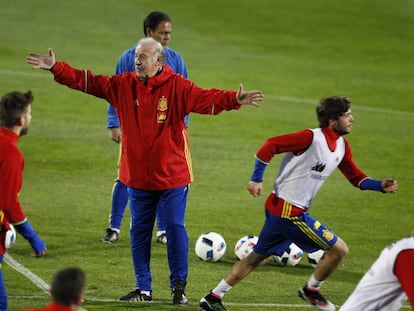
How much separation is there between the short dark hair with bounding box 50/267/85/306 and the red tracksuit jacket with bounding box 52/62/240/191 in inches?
174

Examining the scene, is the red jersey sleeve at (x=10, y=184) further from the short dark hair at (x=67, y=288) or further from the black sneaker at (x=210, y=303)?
the black sneaker at (x=210, y=303)

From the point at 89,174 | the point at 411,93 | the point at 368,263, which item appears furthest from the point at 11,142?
the point at 411,93

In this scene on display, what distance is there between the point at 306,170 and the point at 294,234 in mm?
635

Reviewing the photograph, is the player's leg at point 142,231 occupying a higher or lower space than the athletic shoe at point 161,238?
higher

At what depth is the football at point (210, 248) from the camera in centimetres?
1412

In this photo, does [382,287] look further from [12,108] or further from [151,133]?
[151,133]

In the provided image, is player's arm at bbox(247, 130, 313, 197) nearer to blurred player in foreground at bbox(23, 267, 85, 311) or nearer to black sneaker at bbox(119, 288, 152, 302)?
black sneaker at bbox(119, 288, 152, 302)

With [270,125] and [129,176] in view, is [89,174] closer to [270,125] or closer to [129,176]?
[270,125]

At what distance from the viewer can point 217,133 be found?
24766mm

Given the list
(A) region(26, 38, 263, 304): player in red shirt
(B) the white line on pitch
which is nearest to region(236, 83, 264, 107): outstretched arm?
(A) region(26, 38, 263, 304): player in red shirt

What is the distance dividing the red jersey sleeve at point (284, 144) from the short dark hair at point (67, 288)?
13.8 ft

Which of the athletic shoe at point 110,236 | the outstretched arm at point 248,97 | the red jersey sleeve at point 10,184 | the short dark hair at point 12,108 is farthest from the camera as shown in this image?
the athletic shoe at point 110,236

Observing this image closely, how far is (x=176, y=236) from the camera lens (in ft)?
38.8

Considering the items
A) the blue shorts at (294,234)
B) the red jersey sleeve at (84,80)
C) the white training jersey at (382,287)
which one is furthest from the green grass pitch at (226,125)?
the white training jersey at (382,287)
